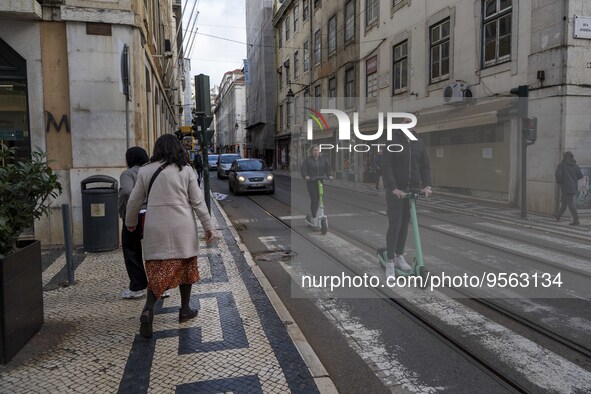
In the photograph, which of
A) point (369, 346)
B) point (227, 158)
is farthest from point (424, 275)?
point (227, 158)

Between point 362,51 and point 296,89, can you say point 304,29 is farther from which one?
point 362,51

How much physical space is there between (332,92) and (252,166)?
12.2 m

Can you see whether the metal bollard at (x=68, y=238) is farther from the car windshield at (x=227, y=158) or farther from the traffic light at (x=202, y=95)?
the car windshield at (x=227, y=158)

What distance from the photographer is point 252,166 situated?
19938 mm

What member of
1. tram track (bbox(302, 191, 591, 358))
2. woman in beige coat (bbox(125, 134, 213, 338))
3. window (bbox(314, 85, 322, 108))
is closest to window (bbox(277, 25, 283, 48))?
window (bbox(314, 85, 322, 108))

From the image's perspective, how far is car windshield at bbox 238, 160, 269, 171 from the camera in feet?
64.6

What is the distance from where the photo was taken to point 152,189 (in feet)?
13.0

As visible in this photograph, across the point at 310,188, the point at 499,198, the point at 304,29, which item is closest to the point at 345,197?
the point at 499,198

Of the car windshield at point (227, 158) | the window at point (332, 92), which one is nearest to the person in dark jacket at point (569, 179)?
the window at point (332, 92)

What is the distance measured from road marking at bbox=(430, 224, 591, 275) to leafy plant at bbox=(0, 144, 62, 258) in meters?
6.53

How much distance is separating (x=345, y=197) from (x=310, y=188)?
6725 millimetres

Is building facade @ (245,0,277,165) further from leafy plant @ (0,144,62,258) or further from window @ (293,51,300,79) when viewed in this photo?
leafy plant @ (0,144,62,258)

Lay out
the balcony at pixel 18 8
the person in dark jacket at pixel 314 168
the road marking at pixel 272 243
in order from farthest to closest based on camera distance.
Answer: the person in dark jacket at pixel 314 168, the road marking at pixel 272 243, the balcony at pixel 18 8

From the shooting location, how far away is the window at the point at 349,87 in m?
26.4
